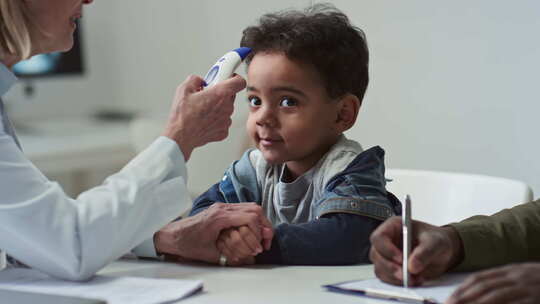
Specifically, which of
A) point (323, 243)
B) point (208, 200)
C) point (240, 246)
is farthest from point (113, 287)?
point (208, 200)

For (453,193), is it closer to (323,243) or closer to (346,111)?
(346,111)

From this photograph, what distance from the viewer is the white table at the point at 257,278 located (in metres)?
1.14

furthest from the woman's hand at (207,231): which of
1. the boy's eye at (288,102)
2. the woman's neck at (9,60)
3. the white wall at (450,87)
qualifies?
the white wall at (450,87)

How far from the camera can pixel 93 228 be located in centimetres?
122

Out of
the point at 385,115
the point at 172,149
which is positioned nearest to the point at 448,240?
the point at 172,149

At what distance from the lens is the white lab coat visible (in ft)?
3.96

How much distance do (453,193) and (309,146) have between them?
38 cm

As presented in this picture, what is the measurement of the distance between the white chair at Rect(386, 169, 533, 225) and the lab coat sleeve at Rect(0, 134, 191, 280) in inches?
26.9

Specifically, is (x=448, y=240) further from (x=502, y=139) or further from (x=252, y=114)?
(x=502, y=139)

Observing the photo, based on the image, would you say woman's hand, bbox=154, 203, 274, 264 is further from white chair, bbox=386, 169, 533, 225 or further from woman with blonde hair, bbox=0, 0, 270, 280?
white chair, bbox=386, 169, 533, 225

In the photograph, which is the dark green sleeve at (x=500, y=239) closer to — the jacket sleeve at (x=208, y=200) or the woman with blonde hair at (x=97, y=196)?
the woman with blonde hair at (x=97, y=196)

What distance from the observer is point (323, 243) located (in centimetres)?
141

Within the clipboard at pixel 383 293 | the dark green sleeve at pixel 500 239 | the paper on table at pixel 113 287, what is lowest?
the paper on table at pixel 113 287

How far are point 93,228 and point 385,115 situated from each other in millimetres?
1686
